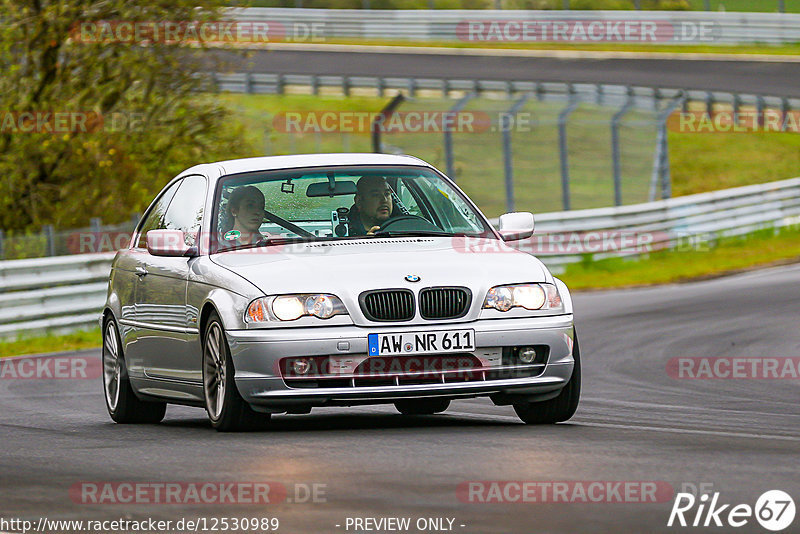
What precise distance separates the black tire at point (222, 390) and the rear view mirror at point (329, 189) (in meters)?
1.17

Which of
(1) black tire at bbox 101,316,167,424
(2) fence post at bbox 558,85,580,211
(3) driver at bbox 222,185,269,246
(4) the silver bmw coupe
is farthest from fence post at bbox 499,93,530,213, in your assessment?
(3) driver at bbox 222,185,269,246

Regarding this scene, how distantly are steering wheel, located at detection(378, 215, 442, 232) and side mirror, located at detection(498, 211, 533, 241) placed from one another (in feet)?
1.27

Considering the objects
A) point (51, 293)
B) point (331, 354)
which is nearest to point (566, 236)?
point (51, 293)

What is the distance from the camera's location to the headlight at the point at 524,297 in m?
8.82

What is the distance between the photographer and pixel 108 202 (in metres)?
24.8

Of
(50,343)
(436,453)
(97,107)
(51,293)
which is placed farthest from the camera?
(97,107)

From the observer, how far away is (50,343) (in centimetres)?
1928

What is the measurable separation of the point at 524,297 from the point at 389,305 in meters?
0.78

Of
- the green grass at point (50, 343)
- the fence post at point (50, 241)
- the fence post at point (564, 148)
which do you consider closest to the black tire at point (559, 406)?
the green grass at point (50, 343)

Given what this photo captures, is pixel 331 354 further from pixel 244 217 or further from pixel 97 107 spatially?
pixel 97 107

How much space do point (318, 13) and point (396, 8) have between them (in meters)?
2.62

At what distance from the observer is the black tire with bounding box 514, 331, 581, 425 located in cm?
920

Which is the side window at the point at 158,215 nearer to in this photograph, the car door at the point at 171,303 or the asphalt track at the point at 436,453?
the car door at the point at 171,303

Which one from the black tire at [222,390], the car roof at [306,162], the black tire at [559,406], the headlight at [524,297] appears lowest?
the black tire at [559,406]
